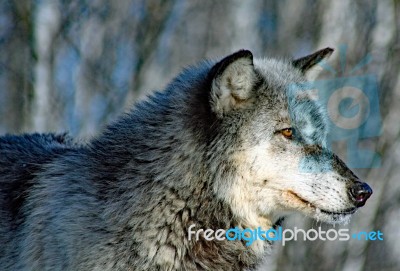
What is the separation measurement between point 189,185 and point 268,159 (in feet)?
1.53

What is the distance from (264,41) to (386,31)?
5.51ft

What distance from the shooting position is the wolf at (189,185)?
3.62 meters

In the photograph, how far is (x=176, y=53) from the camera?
984 centimetres

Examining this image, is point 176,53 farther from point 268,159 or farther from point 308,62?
point 268,159

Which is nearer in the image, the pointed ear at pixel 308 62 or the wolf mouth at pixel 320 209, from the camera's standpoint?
the wolf mouth at pixel 320 209

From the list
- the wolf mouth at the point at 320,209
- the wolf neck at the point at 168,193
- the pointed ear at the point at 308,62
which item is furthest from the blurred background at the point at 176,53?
the wolf neck at the point at 168,193

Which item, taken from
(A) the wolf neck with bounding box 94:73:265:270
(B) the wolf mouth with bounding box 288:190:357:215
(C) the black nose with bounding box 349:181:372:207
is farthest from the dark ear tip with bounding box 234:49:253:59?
(C) the black nose with bounding box 349:181:372:207

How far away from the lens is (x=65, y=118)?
965 cm

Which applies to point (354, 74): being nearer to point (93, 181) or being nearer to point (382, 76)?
point (382, 76)

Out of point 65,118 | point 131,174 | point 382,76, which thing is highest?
point 65,118

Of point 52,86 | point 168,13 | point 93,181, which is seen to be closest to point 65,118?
point 52,86

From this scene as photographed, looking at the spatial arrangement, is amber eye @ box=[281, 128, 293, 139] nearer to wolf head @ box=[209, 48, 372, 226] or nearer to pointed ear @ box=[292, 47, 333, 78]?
wolf head @ box=[209, 48, 372, 226]

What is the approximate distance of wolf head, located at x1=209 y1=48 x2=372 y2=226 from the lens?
370 cm

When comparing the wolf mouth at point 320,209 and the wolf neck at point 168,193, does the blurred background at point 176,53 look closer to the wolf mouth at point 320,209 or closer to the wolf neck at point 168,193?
the wolf mouth at point 320,209
